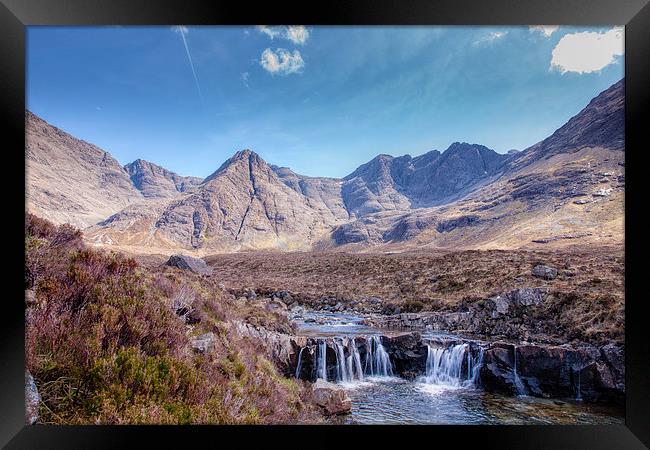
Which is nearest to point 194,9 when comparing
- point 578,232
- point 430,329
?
point 430,329

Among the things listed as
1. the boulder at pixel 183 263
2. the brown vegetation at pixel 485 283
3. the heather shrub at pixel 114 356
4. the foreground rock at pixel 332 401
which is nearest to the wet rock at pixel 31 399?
the heather shrub at pixel 114 356

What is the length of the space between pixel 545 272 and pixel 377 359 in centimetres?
1231

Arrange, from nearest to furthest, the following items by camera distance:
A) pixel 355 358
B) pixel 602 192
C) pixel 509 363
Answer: pixel 509 363, pixel 355 358, pixel 602 192

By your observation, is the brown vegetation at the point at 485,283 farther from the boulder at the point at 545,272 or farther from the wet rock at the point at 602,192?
the wet rock at the point at 602,192

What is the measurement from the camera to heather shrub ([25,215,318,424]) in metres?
3.32

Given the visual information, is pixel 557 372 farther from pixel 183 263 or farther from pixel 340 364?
pixel 183 263

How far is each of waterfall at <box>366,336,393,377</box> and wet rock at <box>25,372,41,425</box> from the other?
10723 millimetres

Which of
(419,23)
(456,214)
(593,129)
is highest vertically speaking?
(593,129)

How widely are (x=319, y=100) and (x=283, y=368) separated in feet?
114

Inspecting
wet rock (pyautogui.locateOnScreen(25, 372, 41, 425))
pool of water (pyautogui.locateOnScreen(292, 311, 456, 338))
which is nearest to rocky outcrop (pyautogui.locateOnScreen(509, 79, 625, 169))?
pool of water (pyautogui.locateOnScreen(292, 311, 456, 338))

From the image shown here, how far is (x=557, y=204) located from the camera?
3435 inches

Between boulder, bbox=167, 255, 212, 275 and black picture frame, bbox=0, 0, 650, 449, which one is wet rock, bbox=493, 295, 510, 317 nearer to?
black picture frame, bbox=0, 0, 650, 449

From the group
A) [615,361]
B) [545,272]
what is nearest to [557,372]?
[615,361]

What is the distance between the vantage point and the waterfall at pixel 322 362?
38.2 feet
